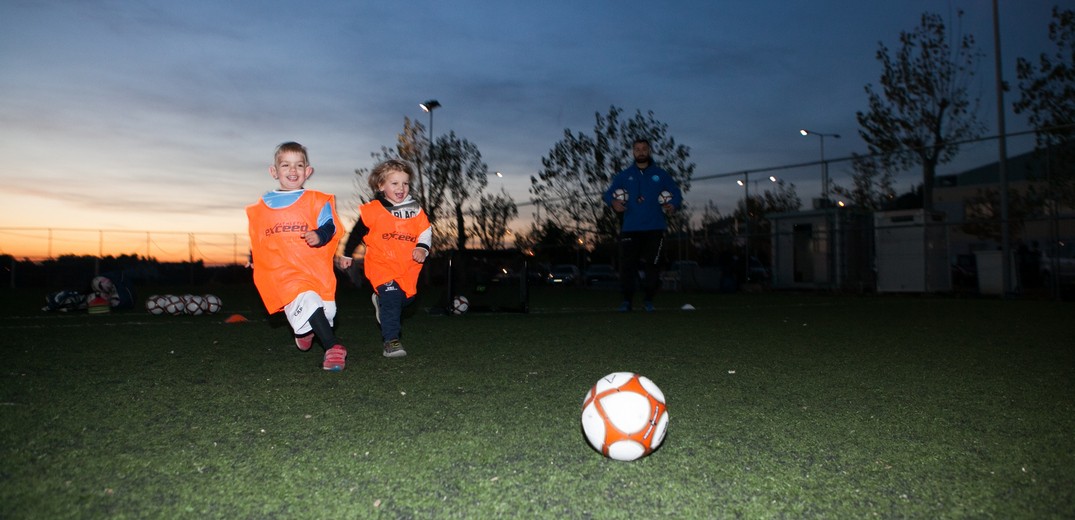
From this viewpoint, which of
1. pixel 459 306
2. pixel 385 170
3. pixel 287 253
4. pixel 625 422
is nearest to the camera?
pixel 625 422

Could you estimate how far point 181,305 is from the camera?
8.40m

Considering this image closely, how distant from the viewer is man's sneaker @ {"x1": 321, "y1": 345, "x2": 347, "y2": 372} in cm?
398

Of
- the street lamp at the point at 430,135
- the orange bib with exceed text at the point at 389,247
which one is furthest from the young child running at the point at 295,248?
the street lamp at the point at 430,135

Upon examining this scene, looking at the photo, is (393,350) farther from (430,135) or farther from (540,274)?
(430,135)

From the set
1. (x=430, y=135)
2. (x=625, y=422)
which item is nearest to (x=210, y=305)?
(x=625, y=422)

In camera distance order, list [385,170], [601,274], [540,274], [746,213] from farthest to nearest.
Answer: [540,274]
[601,274]
[746,213]
[385,170]

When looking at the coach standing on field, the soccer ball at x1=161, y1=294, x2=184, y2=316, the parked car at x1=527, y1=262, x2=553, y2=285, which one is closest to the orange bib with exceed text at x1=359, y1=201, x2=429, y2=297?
Answer: the coach standing on field

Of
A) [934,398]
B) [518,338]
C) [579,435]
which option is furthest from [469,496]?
[518,338]

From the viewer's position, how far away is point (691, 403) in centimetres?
306

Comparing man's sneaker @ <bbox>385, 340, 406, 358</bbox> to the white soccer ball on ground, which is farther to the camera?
the white soccer ball on ground

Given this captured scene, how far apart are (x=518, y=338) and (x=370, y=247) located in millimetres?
1461

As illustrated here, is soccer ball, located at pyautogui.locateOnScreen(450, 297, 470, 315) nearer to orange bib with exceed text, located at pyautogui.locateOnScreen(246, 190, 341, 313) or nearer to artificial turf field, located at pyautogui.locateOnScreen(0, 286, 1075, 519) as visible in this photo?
artificial turf field, located at pyautogui.locateOnScreen(0, 286, 1075, 519)

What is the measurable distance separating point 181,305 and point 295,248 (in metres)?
5.06

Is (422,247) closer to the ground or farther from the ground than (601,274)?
farther from the ground
